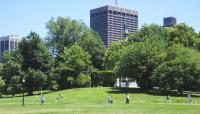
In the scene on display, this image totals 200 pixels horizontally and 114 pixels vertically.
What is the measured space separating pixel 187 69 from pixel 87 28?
141 feet

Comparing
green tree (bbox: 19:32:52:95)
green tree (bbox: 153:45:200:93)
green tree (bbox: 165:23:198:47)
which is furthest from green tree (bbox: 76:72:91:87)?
green tree (bbox: 165:23:198:47)

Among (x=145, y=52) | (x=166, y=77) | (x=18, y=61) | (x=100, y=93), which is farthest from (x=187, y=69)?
(x=18, y=61)

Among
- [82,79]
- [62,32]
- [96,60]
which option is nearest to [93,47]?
[96,60]

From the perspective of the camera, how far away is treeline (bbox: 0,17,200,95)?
89375 millimetres

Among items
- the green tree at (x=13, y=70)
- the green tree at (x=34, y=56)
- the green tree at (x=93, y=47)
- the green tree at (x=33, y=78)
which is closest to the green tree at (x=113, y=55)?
the green tree at (x=93, y=47)

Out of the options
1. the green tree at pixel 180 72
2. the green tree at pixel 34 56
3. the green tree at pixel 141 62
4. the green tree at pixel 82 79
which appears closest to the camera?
the green tree at pixel 180 72

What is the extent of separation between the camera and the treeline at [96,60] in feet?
293

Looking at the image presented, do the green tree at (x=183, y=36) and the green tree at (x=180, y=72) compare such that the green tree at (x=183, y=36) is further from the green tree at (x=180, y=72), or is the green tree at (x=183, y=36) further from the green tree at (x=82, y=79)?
the green tree at (x=82, y=79)

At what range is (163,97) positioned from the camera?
→ 271ft

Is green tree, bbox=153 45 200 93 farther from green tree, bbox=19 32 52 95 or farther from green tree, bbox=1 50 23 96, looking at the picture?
green tree, bbox=1 50 23 96

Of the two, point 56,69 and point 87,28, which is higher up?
point 87,28

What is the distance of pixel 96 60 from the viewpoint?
122 m

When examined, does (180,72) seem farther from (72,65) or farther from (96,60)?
(96,60)

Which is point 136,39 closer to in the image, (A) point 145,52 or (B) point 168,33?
(B) point 168,33
